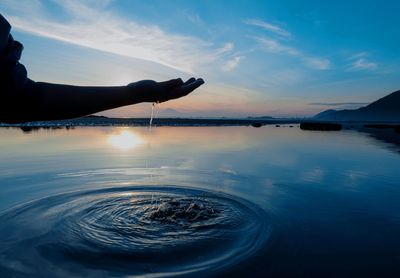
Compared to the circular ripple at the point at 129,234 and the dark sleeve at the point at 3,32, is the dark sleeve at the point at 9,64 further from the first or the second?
the circular ripple at the point at 129,234

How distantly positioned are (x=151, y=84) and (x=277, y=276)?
11.8 ft

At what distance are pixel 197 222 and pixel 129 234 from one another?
136cm

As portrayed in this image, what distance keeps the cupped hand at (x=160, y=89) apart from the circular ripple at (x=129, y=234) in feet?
10.7

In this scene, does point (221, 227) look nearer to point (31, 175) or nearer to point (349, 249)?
point (349, 249)

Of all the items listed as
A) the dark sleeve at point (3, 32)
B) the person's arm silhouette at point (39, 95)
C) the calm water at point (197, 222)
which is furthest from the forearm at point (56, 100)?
the calm water at point (197, 222)

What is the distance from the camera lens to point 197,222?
19.5 ft

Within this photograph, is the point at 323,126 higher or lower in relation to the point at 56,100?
lower

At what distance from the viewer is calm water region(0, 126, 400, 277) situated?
423cm

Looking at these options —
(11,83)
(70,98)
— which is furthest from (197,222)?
(11,83)

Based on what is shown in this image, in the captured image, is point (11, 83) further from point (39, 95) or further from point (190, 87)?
point (190, 87)

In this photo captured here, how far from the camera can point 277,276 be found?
3.96 m

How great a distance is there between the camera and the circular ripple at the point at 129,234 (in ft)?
13.8

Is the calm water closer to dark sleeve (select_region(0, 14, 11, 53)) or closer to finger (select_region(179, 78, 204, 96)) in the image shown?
finger (select_region(179, 78, 204, 96))

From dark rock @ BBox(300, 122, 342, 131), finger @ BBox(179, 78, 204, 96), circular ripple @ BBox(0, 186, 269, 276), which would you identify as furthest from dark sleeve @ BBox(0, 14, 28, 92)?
dark rock @ BBox(300, 122, 342, 131)
